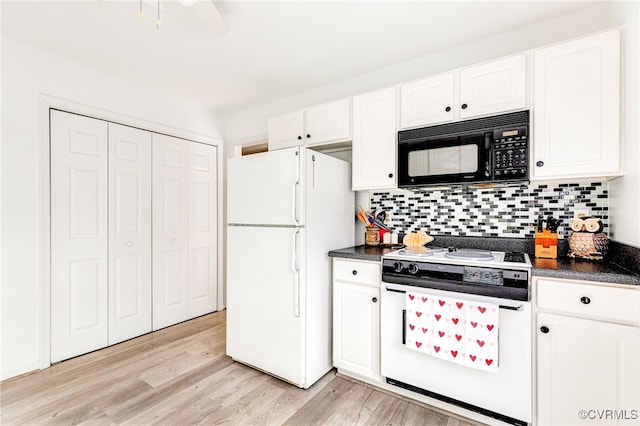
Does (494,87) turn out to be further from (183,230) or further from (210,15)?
(183,230)

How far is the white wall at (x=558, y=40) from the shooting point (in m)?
1.52

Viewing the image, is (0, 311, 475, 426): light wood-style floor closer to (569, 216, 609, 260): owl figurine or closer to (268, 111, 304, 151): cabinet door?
(569, 216, 609, 260): owl figurine

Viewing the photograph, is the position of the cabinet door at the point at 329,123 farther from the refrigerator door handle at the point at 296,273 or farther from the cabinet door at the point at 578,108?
the cabinet door at the point at 578,108

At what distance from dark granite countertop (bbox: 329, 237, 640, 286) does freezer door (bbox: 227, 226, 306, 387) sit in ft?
1.18

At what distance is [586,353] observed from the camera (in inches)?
57.9

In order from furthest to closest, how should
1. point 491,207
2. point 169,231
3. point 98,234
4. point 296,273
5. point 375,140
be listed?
point 169,231, point 98,234, point 375,140, point 491,207, point 296,273

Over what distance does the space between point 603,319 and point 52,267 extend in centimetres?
354

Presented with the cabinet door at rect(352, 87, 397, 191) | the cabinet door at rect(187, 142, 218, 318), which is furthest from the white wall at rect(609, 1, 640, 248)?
the cabinet door at rect(187, 142, 218, 318)

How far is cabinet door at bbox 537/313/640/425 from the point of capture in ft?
4.57

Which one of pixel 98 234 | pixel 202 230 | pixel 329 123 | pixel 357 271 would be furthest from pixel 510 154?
pixel 98 234

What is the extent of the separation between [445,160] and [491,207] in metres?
0.53

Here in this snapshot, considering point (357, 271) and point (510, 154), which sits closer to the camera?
point (510, 154)

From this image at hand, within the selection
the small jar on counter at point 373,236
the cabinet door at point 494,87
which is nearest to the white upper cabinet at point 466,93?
the cabinet door at point 494,87

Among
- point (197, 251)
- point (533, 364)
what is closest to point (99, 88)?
point (197, 251)
